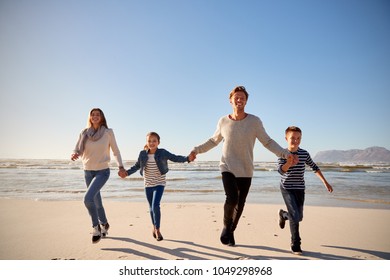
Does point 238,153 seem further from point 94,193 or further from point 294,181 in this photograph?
point 94,193

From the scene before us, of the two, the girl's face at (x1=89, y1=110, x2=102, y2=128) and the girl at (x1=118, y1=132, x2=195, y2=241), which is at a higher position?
the girl's face at (x1=89, y1=110, x2=102, y2=128)

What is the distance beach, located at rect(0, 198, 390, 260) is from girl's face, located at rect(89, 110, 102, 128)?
5.49ft

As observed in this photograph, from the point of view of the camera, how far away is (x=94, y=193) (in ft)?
12.4

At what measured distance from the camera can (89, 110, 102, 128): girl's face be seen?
412 centimetres

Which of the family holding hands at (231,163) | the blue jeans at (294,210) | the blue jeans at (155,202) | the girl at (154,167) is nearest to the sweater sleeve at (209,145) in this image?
the family holding hands at (231,163)

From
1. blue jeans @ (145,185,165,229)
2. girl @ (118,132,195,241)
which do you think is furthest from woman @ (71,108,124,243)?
blue jeans @ (145,185,165,229)

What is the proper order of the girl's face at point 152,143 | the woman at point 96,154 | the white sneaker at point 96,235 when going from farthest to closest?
the girl's face at point 152,143, the woman at point 96,154, the white sneaker at point 96,235

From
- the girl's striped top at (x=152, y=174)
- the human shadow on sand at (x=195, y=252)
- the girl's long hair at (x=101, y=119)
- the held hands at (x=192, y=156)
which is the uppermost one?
the girl's long hair at (x=101, y=119)

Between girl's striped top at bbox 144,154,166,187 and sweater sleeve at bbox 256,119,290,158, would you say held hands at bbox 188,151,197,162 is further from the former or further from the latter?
sweater sleeve at bbox 256,119,290,158

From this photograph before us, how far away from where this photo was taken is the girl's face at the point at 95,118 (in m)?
4.12

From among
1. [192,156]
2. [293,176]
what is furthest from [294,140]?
[192,156]

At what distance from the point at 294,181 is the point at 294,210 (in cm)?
37

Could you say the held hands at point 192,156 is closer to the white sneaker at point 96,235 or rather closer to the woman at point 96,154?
the woman at point 96,154

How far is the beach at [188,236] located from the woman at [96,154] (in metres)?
0.49
